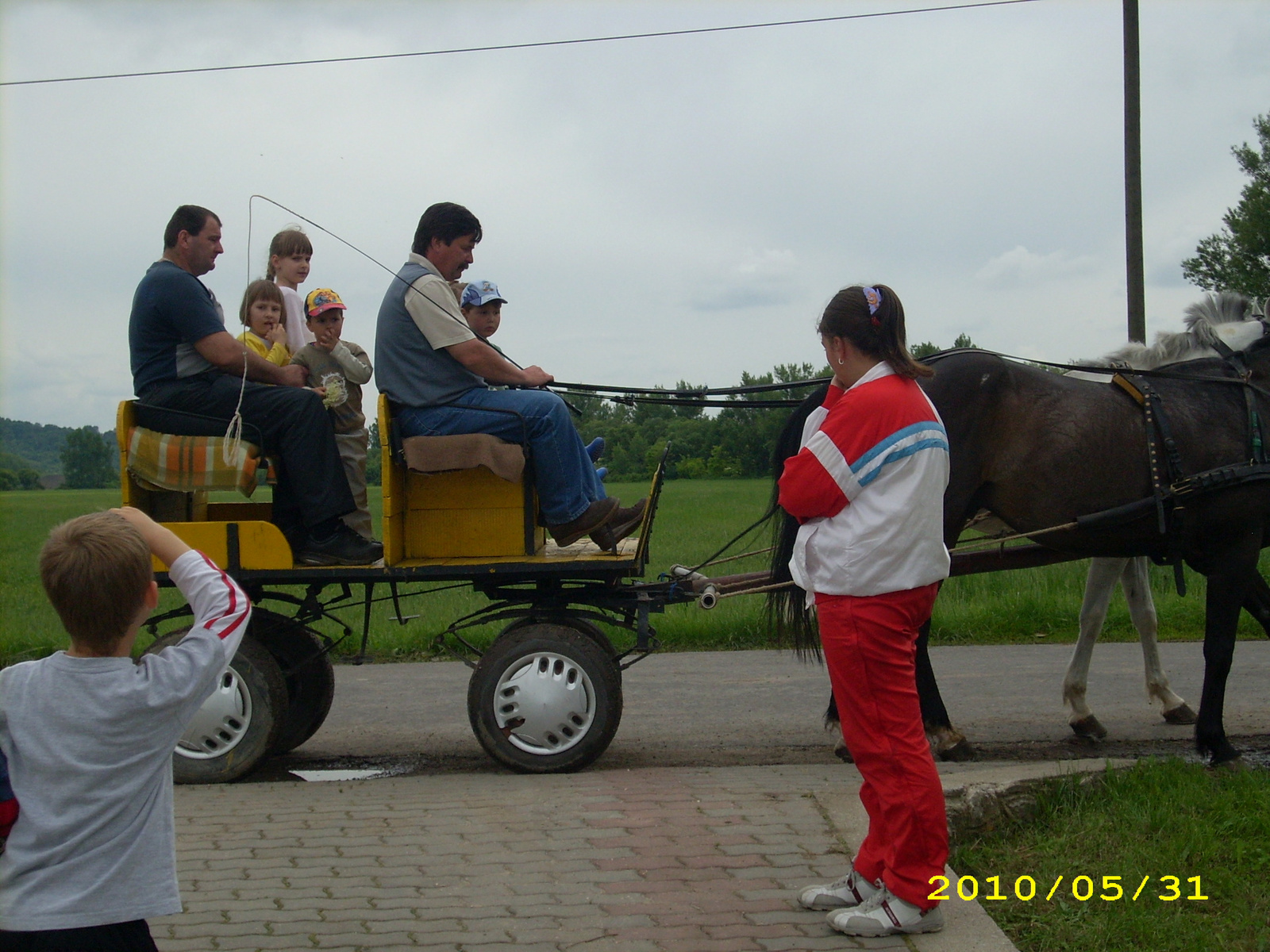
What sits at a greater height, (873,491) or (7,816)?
(873,491)

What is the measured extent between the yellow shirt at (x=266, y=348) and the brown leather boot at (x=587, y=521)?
167 cm

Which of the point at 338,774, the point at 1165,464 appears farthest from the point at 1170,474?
the point at 338,774

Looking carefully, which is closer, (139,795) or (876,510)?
(139,795)

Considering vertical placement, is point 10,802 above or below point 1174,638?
above

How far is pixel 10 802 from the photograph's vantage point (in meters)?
2.18

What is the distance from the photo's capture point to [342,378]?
5371mm

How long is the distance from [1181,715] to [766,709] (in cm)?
226

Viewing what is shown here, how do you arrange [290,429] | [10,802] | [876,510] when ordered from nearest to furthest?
[10,802] < [876,510] < [290,429]

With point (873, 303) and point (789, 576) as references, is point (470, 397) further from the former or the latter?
point (873, 303)

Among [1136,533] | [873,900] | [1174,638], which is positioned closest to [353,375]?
[873,900]

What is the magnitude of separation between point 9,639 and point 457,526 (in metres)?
6.18

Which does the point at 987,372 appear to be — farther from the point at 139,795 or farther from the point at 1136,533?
the point at 139,795

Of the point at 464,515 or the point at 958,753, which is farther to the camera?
the point at 958,753
